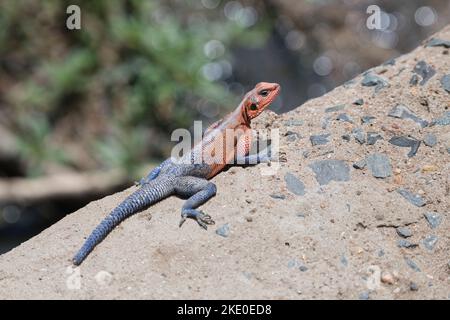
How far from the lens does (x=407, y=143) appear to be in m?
4.35

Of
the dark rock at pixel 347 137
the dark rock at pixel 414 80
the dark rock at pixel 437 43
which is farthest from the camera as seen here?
the dark rock at pixel 437 43

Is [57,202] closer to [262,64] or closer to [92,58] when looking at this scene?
[92,58]

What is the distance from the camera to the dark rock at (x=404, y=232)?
3865 millimetres

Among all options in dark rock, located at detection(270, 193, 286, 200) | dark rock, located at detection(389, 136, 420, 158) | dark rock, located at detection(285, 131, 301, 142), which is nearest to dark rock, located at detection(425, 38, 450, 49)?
dark rock, located at detection(389, 136, 420, 158)

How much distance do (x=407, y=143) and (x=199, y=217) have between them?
1.40 metres

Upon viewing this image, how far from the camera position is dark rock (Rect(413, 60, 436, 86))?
4798mm

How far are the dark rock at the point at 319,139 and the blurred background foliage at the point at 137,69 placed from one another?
301 centimetres

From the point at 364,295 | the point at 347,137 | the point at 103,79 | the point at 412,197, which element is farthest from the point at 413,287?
the point at 103,79

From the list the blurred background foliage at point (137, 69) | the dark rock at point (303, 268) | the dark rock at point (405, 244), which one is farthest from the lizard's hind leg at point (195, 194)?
the blurred background foliage at point (137, 69)

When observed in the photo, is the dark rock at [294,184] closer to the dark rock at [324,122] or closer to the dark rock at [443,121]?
the dark rock at [324,122]

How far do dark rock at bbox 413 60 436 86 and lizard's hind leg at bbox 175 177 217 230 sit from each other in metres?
1.69

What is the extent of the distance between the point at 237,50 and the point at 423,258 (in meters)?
6.40

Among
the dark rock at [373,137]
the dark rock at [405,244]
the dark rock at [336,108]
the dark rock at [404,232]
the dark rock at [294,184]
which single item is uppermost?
the dark rock at [336,108]

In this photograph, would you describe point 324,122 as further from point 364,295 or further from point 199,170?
point 364,295
